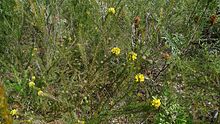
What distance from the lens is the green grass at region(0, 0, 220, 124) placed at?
1772 millimetres

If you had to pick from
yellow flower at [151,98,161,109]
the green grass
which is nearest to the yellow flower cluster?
the green grass

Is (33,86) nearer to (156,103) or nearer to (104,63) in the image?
(104,63)

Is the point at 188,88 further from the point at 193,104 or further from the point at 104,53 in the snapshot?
the point at 104,53

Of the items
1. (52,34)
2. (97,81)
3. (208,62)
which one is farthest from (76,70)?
(208,62)

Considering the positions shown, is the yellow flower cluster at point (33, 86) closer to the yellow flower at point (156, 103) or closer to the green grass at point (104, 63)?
the green grass at point (104, 63)

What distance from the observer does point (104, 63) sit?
5.52 ft

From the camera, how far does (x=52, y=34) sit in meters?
1.95

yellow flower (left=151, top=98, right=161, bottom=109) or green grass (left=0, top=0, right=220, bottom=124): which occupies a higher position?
green grass (left=0, top=0, right=220, bottom=124)

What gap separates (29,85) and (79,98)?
281 millimetres

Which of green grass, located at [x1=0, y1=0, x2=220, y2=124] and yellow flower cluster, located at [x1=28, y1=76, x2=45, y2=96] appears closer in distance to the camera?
yellow flower cluster, located at [x1=28, y1=76, x2=45, y2=96]

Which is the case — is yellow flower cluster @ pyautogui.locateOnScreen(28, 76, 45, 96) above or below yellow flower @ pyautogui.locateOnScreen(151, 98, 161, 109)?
above

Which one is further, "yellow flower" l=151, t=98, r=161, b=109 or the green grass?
the green grass

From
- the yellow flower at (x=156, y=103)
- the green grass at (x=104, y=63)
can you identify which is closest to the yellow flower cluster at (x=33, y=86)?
the green grass at (x=104, y=63)

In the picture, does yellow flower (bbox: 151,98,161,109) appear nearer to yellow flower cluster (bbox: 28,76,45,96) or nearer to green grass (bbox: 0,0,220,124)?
green grass (bbox: 0,0,220,124)
